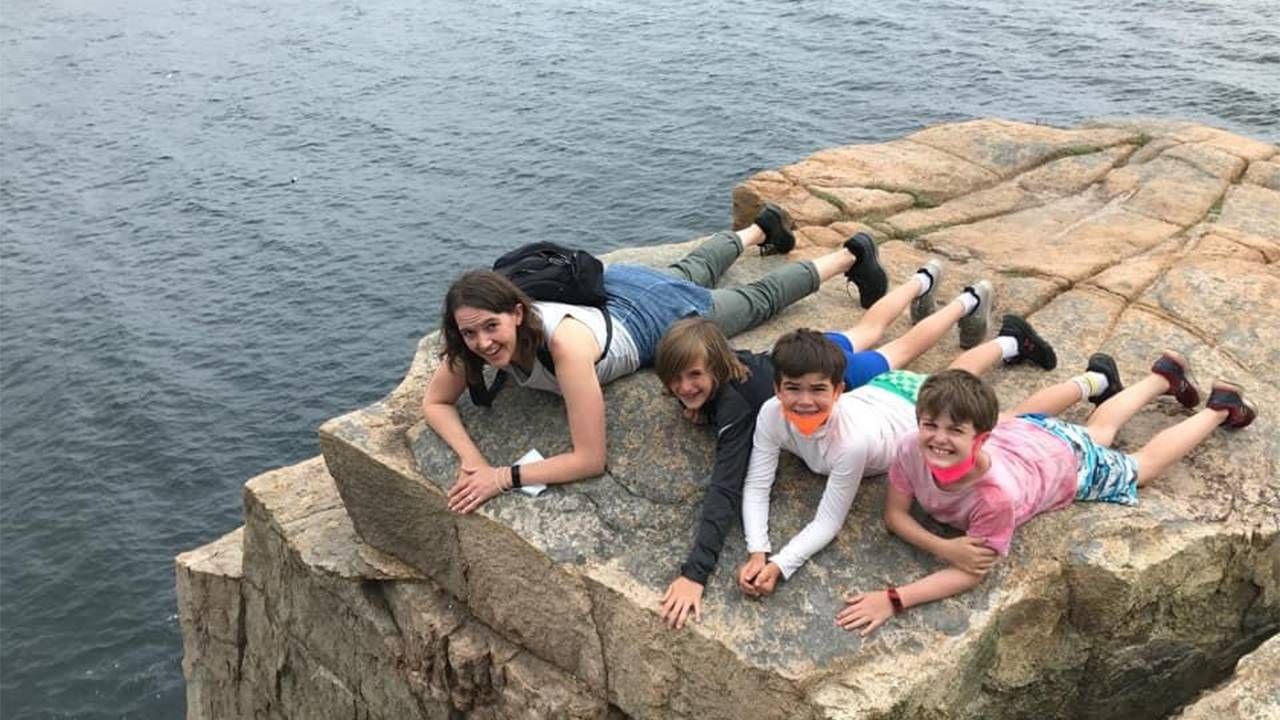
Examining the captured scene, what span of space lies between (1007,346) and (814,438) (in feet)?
8.24

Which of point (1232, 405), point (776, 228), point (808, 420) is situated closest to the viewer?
point (808, 420)

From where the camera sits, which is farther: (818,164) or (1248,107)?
(1248,107)

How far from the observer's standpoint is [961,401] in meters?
6.10

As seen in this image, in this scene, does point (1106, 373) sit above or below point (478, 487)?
below

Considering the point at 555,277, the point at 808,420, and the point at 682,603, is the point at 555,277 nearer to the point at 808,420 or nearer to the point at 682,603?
the point at 808,420

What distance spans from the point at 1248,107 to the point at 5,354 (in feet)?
79.8

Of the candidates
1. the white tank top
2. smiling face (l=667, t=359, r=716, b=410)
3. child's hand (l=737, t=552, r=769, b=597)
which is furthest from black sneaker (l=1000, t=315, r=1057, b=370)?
child's hand (l=737, t=552, r=769, b=597)

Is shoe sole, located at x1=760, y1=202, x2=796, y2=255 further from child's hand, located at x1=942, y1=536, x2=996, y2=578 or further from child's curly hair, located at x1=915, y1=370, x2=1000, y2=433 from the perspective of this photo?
child's hand, located at x1=942, y1=536, x2=996, y2=578

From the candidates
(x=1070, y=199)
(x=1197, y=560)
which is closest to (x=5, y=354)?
(x=1070, y=199)

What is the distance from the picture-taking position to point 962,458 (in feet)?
20.4

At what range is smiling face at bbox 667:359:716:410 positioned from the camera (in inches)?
271

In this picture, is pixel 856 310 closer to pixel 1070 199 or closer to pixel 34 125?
pixel 1070 199

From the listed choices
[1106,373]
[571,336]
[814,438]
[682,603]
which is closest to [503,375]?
[571,336]

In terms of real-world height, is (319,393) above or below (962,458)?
below
